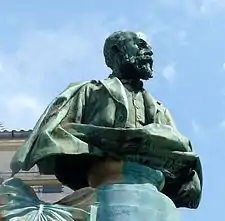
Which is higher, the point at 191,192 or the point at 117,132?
the point at 117,132

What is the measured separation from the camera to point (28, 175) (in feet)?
77.0

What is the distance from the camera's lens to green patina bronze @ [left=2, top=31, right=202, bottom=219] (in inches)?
211

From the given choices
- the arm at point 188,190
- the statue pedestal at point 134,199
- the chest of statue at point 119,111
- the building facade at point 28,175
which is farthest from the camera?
the building facade at point 28,175

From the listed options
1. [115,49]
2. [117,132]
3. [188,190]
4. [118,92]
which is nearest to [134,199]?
[117,132]

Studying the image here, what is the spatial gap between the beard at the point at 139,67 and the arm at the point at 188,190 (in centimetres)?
35

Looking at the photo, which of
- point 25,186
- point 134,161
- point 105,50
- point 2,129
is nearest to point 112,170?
point 134,161

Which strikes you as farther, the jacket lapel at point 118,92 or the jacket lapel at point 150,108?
the jacket lapel at point 150,108

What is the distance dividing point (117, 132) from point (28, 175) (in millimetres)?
18305

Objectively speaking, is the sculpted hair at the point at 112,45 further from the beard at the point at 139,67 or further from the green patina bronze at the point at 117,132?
the beard at the point at 139,67

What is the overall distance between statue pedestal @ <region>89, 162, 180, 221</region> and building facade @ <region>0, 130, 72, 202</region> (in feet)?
57.7

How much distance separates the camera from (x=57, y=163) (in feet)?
17.9

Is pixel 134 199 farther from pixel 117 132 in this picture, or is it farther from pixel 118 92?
pixel 118 92

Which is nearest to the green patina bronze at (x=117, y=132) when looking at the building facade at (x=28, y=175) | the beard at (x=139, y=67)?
the beard at (x=139, y=67)

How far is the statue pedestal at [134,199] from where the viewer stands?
5191 millimetres
